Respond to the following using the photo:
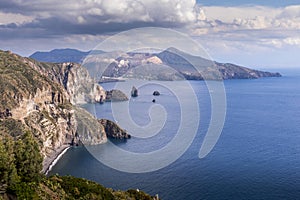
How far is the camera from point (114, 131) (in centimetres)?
15425

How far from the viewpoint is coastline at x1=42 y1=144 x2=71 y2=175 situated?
4274 inches

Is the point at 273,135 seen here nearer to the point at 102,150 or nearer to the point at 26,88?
the point at 102,150

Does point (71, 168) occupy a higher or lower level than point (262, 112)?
lower

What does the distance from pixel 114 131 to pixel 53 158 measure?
129 feet

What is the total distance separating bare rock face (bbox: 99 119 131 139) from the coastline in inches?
902

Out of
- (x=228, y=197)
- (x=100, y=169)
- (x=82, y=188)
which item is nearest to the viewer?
(x=82, y=188)

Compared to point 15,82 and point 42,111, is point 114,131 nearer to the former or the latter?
point 42,111

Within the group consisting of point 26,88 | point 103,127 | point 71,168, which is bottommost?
point 71,168

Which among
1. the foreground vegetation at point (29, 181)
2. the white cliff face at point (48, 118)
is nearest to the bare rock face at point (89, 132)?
the white cliff face at point (48, 118)

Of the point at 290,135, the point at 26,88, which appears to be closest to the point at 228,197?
the point at 290,135

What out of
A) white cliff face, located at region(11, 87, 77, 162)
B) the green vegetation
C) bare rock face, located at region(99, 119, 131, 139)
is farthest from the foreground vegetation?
bare rock face, located at region(99, 119, 131, 139)

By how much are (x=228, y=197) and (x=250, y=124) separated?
91.8 metres

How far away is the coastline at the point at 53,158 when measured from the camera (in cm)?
10856

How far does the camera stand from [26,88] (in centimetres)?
14550
